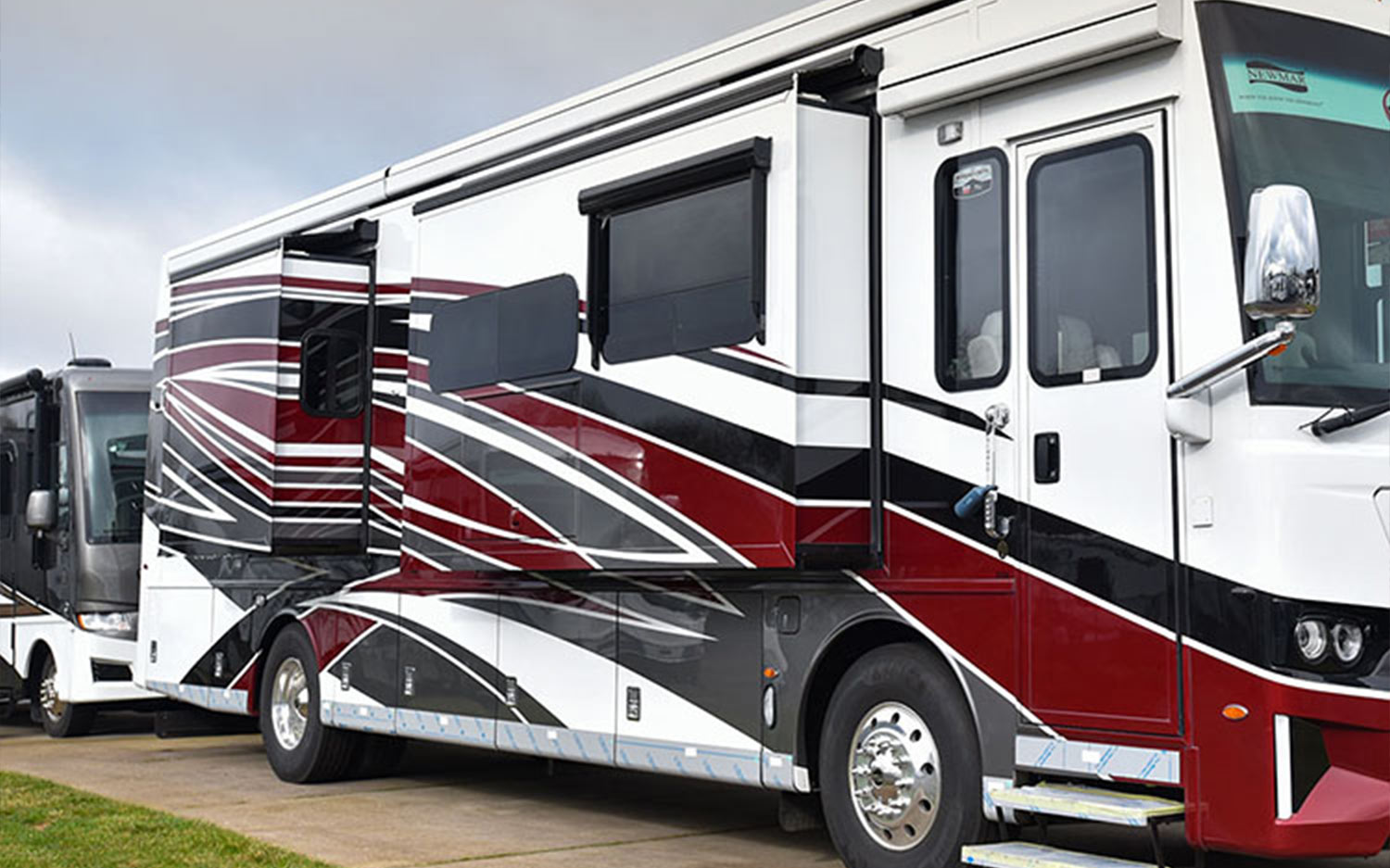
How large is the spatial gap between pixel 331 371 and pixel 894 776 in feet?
18.5

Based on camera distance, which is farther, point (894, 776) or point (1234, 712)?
point (894, 776)

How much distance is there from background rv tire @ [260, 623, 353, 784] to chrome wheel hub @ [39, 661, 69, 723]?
4101mm

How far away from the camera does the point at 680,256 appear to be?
8016 millimetres

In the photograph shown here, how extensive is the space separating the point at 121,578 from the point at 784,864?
8569mm

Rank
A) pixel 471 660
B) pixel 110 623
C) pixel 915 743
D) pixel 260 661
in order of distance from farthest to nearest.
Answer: pixel 110 623 → pixel 260 661 → pixel 471 660 → pixel 915 743

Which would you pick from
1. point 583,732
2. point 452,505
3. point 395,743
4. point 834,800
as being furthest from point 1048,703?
point 395,743

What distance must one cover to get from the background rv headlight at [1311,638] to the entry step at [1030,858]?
94cm

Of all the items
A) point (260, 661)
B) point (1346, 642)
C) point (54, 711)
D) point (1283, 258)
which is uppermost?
point (1283, 258)

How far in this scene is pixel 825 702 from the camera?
299 inches

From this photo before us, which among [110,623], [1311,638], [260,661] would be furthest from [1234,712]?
[110,623]

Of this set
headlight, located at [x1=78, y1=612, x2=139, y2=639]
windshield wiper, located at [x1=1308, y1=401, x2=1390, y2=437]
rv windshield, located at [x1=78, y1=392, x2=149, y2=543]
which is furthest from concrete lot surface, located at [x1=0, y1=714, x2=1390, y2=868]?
windshield wiper, located at [x1=1308, y1=401, x2=1390, y2=437]

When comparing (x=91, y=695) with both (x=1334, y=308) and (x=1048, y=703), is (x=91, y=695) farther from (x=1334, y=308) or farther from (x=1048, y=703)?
(x=1334, y=308)

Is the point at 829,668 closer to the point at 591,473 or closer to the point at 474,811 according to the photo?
the point at 591,473

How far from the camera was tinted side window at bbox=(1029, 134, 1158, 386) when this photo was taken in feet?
20.8
